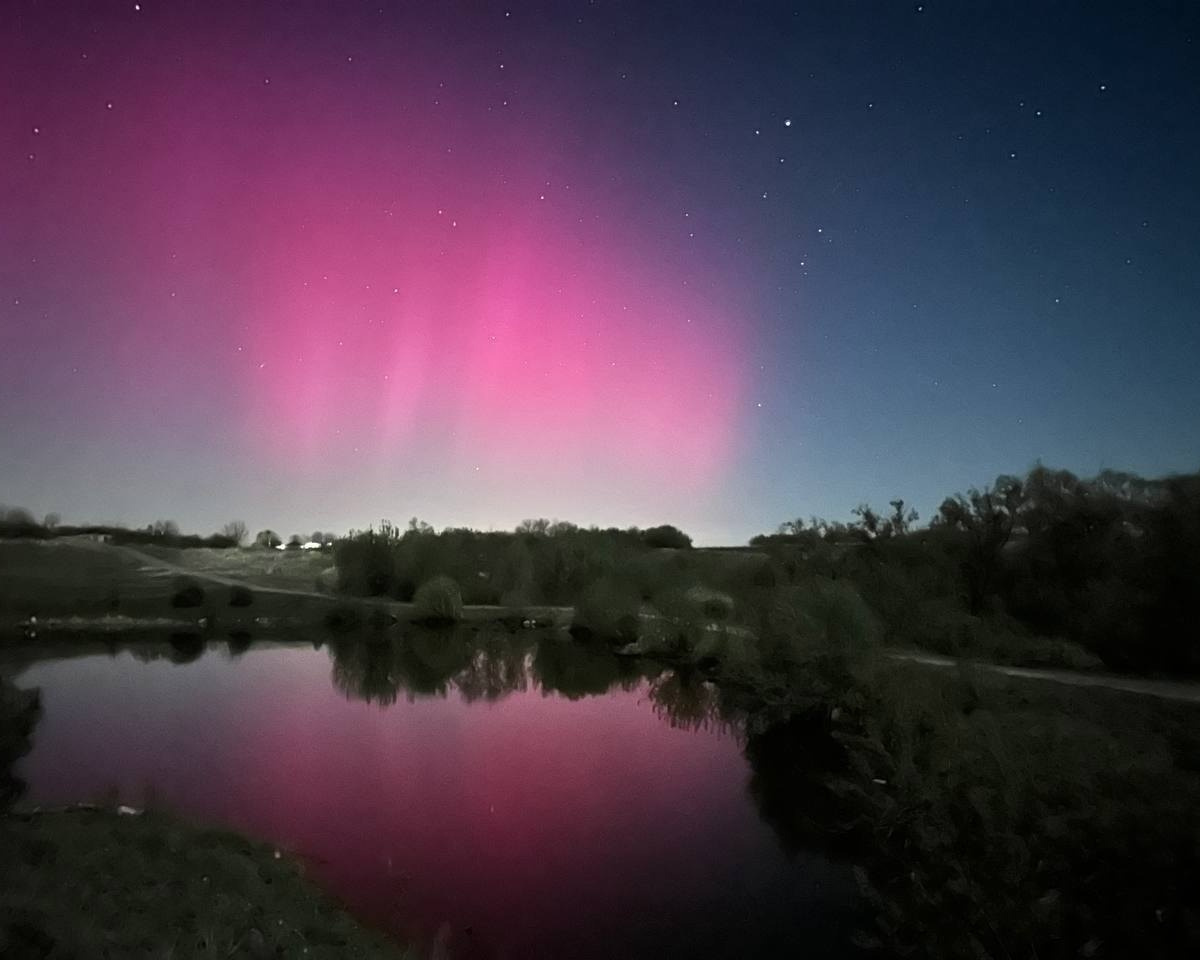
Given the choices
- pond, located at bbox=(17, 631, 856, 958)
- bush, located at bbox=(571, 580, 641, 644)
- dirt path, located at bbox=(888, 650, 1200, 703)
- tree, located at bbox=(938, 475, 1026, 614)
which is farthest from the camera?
bush, located at bbox=(571, 580, 641, 644)

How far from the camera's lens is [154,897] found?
28.9 feet

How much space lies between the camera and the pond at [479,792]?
11539 millimetres

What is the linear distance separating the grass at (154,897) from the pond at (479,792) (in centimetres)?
119

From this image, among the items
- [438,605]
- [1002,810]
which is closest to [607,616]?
[438,605]

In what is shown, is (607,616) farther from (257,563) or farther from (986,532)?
(257,563)

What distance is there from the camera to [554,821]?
1579 centimetres

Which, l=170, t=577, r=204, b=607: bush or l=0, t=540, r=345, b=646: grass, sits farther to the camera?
l=170, t=577, r=204, b=607: bush

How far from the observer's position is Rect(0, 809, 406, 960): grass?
7035 millimetres

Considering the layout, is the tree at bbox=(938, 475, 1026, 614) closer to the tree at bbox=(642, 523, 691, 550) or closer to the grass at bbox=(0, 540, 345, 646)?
the grass at bbox=(0, 540, 345, 646)

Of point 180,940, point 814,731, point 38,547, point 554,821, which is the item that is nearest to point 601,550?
point 38,547

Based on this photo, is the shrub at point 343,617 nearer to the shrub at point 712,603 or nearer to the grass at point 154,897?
the shrub at point 712,603

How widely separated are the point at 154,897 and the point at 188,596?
153ft

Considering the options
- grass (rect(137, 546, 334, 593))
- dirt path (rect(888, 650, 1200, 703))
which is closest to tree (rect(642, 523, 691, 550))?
grass (rect(137, 546, 334, 593))

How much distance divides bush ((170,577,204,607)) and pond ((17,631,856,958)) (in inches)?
702
